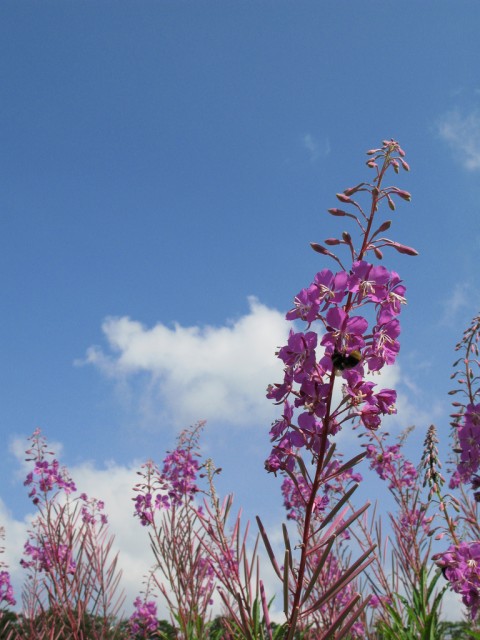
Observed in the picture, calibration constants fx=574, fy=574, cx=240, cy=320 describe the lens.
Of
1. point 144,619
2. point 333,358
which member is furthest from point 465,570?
point 144,619

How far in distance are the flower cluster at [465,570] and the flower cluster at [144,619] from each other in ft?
24.0

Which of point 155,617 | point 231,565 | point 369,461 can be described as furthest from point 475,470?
point 155,617

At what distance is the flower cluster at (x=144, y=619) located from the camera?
Result: 9039 mm

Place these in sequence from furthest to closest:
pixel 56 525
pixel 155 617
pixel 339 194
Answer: pixel 155 617 < pixel 56 525 < pixel 339 194

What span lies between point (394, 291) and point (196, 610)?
299 centimetres

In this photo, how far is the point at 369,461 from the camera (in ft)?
21.7

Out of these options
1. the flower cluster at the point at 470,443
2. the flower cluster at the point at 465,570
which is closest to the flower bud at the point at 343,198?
the flower cluster at the point at 470,443

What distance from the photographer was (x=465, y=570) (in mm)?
2951

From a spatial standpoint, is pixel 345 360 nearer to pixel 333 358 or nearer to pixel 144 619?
pixel 333 358

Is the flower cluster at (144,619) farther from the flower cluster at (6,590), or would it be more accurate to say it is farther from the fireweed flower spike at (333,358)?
the fireweed flower spike at (333,358)

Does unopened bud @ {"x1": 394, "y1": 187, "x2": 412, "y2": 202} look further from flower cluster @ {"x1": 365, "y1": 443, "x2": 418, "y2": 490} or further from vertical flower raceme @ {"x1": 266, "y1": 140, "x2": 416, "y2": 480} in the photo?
flower cluster @ {"x1": 365, "y1": 443, "x2": 418, "y2": 490}

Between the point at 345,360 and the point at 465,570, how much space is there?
190cm

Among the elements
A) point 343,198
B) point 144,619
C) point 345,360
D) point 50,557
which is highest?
point 343,198

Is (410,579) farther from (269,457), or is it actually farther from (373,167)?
(373,167)
